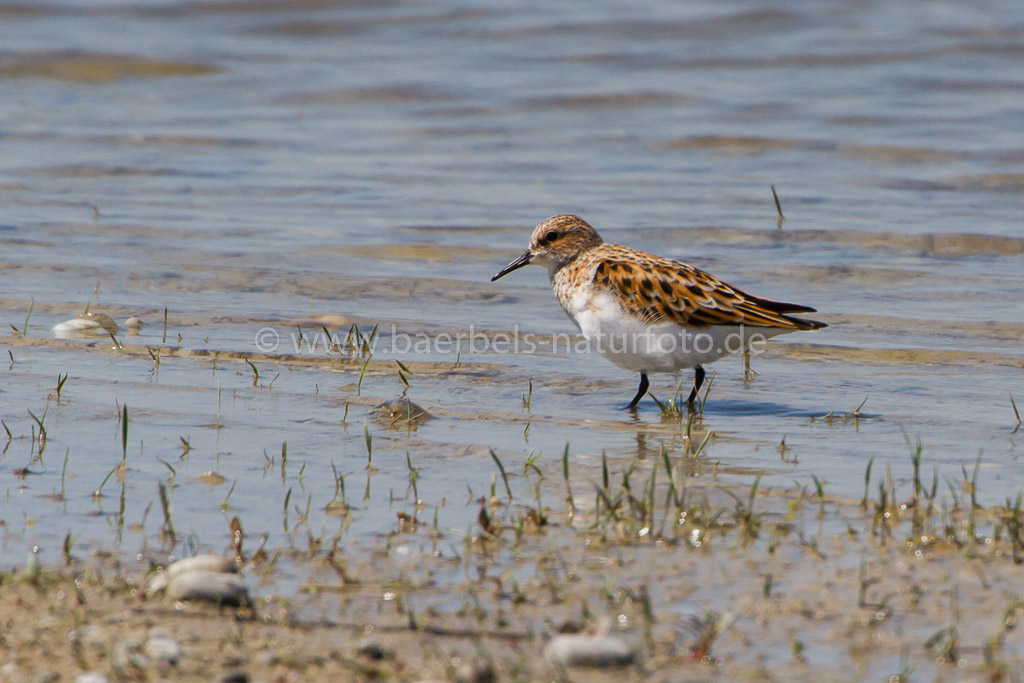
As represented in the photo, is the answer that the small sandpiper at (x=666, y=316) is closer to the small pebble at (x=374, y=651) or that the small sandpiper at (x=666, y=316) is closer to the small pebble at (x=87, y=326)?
the small pebble at (x=87, y=326)

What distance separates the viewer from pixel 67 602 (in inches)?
149

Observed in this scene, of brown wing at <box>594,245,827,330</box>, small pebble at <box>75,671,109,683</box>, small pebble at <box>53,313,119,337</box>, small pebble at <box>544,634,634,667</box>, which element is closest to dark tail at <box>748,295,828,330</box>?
brown wing at <box>594,245,827,330</box>

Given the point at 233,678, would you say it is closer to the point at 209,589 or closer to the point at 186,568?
the point at 209,589

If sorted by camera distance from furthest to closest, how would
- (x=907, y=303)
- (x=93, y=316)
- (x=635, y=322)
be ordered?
(x=907, y=303) → (x=93, y=316) → (x=635, y=322)

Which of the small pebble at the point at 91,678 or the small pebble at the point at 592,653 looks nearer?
the small pebble at the point at 91,678

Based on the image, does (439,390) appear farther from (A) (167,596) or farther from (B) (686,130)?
(B) (686,130)

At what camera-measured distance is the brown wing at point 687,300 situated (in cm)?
669

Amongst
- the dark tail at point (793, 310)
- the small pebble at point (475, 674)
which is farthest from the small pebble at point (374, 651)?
the dark tail at point (793, 310)

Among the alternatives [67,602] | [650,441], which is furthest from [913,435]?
[67,602]

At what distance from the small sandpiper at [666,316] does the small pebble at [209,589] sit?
3.45 metres

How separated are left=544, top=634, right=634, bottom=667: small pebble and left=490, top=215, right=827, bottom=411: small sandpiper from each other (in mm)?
3458

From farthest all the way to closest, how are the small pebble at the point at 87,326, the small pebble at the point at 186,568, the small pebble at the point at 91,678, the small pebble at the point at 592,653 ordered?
the small pebble at the point at 87,326
the small pebble at the point at 186,568
the small pebble at the point at 592,653
the small pebble at the point at 91,678

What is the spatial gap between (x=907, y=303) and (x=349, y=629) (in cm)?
658

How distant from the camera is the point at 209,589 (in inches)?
147
